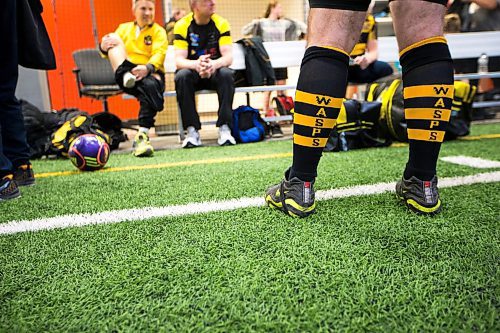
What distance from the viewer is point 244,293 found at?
80cm

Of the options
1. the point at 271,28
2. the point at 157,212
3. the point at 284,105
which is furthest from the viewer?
the point at 271,28

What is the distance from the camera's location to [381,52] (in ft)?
14.6

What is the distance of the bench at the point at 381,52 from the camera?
4.25m

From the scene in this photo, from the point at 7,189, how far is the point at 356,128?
2.32m

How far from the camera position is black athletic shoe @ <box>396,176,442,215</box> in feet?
4.14

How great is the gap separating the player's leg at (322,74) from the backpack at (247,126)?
256cm

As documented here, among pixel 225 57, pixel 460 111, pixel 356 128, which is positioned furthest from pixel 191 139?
pixel 460 111

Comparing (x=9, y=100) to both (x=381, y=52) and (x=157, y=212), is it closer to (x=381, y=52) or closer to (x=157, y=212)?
(x=157, y=212)

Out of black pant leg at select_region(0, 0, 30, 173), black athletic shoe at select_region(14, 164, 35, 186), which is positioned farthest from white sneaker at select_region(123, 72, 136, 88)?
black athletic shoe at select_region(14, 164, 35, 186)

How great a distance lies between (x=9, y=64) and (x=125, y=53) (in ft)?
6.27

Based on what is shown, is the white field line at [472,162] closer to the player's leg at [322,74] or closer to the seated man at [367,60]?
the player's leg at [322,74]

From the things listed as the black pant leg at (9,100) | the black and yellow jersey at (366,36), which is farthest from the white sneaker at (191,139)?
the black and yellow jersey at (366,36)

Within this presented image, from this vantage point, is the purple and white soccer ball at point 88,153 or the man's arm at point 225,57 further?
the man's arm at point 225,57

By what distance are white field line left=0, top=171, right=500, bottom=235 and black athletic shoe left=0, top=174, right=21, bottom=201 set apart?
0.45 metres
